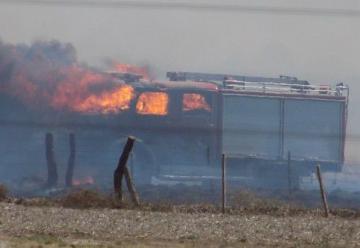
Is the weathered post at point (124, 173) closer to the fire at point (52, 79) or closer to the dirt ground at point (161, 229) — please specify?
the dirt ground at point (161, 229)

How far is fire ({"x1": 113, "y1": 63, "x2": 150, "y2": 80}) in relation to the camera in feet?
76.8

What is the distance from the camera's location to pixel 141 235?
1593 centimetres

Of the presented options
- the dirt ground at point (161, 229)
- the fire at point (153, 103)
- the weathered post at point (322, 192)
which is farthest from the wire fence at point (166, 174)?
Result: the dirt ground at point (161, 229)

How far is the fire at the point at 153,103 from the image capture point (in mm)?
23250

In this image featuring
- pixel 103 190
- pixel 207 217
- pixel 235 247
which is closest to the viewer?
pixel 235 247

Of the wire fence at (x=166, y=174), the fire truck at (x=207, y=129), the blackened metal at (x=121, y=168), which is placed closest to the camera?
the blackened metal at (x=121, y=168)

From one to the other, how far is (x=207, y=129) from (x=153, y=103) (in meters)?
1.32

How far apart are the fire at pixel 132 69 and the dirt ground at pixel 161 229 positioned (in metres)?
4.81

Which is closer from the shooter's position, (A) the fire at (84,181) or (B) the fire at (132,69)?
(A) the fire at (84,181)

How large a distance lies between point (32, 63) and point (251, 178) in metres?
5.54

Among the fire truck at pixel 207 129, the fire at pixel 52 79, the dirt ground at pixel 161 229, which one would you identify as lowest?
the dirt ground at pixel 161 229

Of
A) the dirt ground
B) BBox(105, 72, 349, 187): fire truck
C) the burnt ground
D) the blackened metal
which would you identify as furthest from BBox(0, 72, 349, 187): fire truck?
the dirt ground

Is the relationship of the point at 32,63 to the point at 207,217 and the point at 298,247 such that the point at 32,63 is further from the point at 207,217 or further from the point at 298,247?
the point at 298,247

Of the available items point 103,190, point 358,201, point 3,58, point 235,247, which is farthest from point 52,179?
point 235,247
